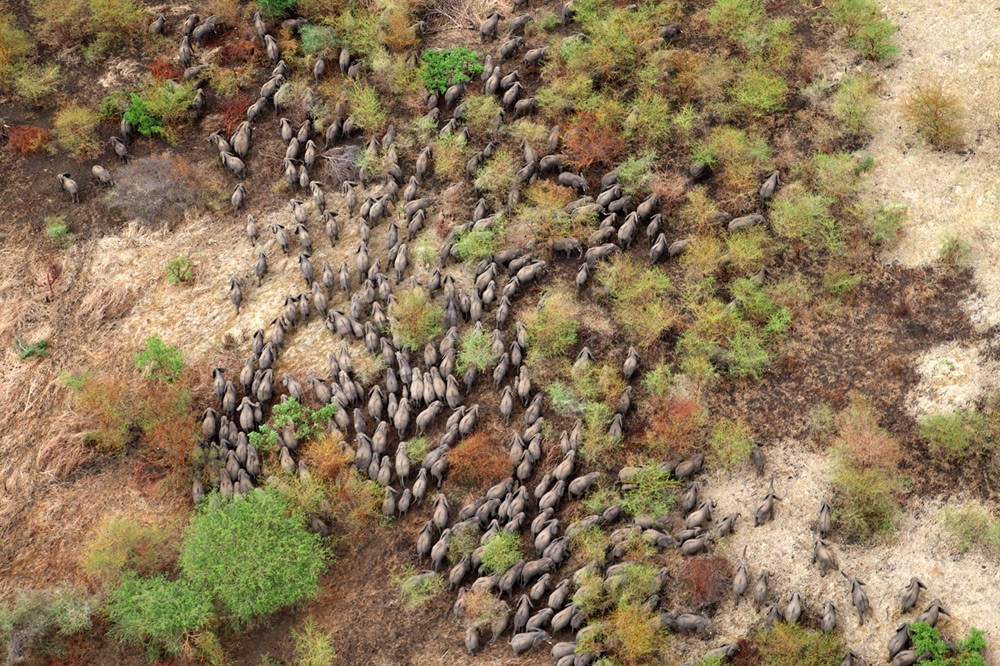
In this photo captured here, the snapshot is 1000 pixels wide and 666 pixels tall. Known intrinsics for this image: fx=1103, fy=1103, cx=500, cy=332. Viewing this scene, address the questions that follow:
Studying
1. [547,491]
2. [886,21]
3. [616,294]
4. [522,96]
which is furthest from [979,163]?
[547,491]

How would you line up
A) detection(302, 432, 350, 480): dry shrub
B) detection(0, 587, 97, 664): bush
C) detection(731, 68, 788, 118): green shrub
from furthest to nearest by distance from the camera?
detection(731, 68, 788, 118): green shrub → detection(302, 432, 350, 480): dry shrub → detection(0, 587, 97, 664): bush

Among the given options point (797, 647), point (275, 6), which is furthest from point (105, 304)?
point (797, 647)

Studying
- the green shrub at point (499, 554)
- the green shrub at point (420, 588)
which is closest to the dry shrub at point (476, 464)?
the green shrub at point (499, 554)

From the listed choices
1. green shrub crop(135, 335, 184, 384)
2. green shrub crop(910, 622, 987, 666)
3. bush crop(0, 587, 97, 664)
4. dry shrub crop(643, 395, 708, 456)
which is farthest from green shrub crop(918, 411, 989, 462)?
bush crop(0, 587, 97, 664)

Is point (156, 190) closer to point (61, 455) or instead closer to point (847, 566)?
point (61, 455)

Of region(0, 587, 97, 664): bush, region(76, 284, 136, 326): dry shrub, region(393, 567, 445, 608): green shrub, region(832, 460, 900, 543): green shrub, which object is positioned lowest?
region(0, 587, 97, 664): bush

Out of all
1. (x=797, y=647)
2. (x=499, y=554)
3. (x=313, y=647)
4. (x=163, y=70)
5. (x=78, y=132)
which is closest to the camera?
(x=797, y=647)

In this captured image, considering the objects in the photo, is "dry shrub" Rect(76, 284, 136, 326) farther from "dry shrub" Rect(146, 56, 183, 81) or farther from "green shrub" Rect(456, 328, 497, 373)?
"green shrub" Rect(456, 328, 497, 373)
